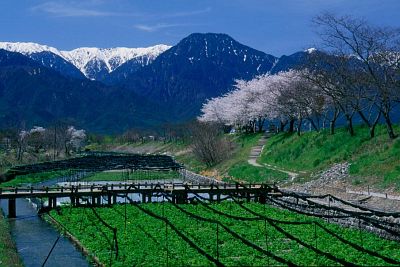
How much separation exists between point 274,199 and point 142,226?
17.4 m

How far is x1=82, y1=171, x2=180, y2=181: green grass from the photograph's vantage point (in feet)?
285

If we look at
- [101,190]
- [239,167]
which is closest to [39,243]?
[101,190]

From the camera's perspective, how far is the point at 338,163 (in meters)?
56.1

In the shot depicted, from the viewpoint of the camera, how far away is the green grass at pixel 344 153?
47.3 m

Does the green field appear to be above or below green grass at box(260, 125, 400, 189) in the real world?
below

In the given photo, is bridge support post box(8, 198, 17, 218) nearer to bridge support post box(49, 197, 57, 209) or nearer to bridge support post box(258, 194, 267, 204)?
bridge support post box(49, 197, 57, 209)

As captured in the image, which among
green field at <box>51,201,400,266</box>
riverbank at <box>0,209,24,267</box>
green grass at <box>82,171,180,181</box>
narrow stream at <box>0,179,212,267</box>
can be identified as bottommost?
green grass at <box>82,171,180,181</box>

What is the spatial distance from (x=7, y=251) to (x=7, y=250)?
0.35m

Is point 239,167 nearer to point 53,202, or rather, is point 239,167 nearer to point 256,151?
point 256,151

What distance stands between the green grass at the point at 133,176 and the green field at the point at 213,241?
46610 mm

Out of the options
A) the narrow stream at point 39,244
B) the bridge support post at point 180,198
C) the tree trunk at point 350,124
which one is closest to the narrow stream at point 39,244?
the narrow stream at point 39,244

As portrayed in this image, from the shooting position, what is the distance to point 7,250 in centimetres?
2936

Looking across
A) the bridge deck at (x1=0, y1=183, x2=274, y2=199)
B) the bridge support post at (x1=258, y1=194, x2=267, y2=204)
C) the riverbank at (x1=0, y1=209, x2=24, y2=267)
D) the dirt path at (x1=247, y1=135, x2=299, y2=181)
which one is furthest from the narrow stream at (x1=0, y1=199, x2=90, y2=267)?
the dirt path at (x1=247, y1=135, x2=299, y2=181)

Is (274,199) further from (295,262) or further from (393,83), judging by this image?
(295,262)
